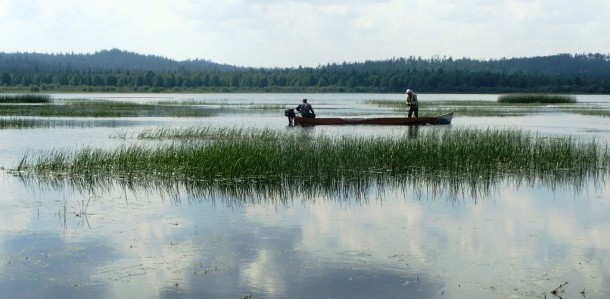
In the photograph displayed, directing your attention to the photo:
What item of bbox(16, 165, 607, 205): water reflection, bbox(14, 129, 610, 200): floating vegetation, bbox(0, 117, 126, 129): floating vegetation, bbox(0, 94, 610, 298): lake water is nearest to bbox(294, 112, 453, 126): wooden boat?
bbox(0, 117, 126, 129): floating vegetation

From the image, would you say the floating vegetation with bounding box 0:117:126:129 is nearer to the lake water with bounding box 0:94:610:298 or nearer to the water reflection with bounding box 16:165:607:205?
the water reflection with bounding box 16:165:607:205

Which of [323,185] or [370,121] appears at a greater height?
[370,121]

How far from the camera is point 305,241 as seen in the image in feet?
44.1

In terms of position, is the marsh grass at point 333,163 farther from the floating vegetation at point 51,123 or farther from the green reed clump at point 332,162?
the floating vegetation at point 51,123

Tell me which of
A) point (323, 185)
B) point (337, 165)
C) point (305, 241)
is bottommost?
point (305, 241)

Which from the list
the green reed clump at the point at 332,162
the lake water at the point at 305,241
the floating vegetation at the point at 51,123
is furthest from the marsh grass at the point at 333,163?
the floating vegetation at the point at 51,123

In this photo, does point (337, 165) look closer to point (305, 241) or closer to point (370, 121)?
point (305, 241)

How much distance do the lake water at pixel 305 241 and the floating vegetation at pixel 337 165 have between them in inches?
43.7

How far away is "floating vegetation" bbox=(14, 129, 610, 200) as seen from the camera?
20.7 m

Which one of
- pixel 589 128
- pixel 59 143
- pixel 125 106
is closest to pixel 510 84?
pixel 125 106

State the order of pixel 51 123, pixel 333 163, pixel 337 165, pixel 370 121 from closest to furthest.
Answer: pixel 333 163
pixel 337 165
pixel 370 121
pixel 51 123

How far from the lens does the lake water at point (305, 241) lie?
10.7 metres

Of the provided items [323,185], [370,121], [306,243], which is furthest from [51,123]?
[306,243]

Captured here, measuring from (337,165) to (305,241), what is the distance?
856cm
